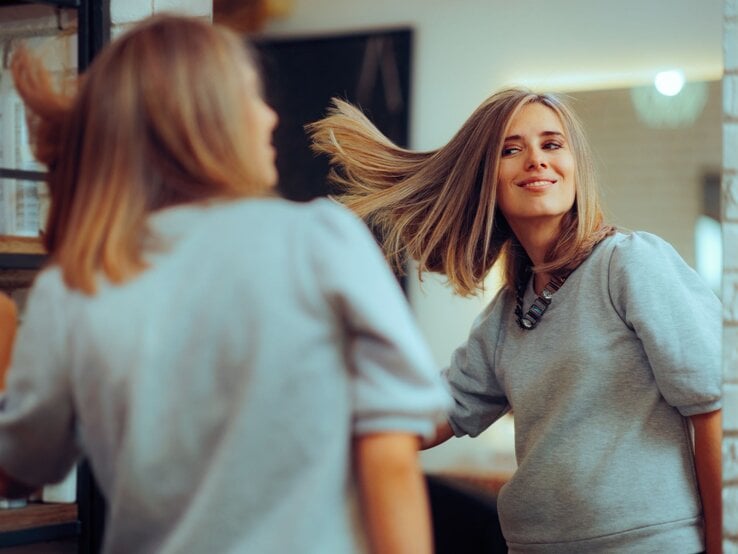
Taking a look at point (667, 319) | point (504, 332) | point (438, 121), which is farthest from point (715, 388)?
point (438, 121)

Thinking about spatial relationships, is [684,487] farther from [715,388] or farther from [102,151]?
[102,151]

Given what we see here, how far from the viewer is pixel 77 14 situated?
7.80 ft

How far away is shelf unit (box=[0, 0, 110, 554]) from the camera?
7.67ft

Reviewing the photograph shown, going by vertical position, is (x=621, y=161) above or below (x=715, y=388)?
above

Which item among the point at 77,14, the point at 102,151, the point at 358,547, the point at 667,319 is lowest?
the point at 358,547

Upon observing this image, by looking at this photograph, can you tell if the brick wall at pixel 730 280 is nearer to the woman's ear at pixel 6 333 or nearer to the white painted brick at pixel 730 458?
the white painted brick at pixel 730 458

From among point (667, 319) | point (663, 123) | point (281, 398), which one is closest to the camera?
point (281, 398)

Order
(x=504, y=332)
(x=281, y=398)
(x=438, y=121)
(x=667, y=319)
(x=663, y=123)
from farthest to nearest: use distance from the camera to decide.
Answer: (x=438, y=121) < (x=663, y=123) < (x=504, y=332) < (x=667, y=319) < (x=281, y=398)

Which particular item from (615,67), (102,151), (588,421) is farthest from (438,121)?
(102,151)

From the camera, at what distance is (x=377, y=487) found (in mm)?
1082

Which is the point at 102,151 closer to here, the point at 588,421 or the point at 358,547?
the point at 358,547

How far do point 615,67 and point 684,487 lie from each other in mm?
2592

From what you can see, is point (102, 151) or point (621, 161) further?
point (621, 161)

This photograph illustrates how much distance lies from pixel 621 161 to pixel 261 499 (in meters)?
3.33
